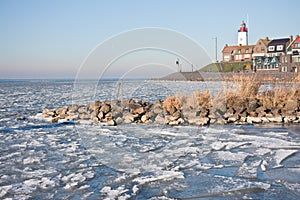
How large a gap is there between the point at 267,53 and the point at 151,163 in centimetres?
6864

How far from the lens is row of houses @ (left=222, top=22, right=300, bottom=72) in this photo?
185 ft

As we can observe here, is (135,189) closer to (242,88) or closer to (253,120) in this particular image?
(253,120)

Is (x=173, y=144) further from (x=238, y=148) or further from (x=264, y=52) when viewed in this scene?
(x=264, y=52)

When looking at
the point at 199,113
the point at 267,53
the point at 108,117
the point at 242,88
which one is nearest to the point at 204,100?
the point at 199,113

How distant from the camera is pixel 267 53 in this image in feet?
225

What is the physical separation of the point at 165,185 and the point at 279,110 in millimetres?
7847

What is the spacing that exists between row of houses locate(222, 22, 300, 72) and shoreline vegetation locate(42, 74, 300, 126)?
113ft

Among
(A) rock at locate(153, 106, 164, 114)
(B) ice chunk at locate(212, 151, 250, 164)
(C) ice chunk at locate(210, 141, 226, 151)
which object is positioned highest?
(A) rock at locate(153, 106, 164, 114)

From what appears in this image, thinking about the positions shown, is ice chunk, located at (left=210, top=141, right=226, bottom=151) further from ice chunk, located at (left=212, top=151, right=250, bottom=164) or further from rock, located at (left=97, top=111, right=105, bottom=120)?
rock, located at (left=97, top=111, right=105, bottom=120)

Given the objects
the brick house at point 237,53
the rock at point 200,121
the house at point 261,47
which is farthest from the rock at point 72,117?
the brick house at point 237,53

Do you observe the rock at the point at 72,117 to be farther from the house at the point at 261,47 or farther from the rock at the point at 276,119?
the house at the point at 261,47

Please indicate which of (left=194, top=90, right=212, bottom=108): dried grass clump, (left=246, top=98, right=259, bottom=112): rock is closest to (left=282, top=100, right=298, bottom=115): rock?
(left=246, top=98, right=259, bottom=112): rock

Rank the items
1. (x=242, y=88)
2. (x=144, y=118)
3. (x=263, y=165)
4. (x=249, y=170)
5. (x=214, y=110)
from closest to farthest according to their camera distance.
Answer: (x=249, y=170) < (x=263, y=165) < (x=144, y=118) < (x=214, y=110) < (x=242, y=88)

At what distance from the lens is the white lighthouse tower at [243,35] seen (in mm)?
86500
